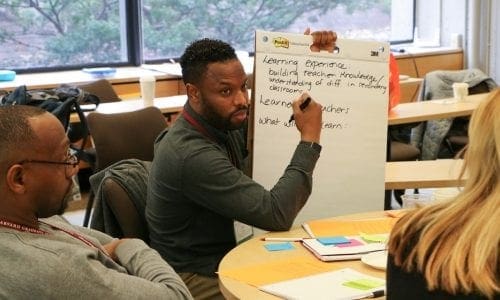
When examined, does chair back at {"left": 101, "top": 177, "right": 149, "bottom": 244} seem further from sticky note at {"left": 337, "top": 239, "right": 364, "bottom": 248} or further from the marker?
the marker

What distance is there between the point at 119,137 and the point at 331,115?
1375 millimetres

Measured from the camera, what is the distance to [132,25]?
6078mm

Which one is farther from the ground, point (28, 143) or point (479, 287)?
A: point (28, 143)

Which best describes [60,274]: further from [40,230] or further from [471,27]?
[471,27]

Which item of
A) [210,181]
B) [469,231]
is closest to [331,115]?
[210,181]

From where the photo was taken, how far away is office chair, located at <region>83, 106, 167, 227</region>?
3439 mm

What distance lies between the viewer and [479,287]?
108cm

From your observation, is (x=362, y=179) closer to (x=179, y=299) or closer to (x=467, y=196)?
(x=179, y=299)

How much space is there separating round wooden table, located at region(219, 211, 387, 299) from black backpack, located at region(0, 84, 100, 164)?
2065mm

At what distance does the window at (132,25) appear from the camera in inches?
223

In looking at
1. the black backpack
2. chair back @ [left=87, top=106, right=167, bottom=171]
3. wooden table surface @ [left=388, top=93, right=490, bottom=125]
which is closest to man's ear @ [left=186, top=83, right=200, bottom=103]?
chair back @ [left=87, top=106, right=167, bottom=171]

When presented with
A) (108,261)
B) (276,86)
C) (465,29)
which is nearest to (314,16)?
(465,29)

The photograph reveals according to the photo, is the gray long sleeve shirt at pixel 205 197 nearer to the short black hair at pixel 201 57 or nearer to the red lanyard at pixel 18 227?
the short black hair at pixel 201 57

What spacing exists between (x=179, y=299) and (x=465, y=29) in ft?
20.4
